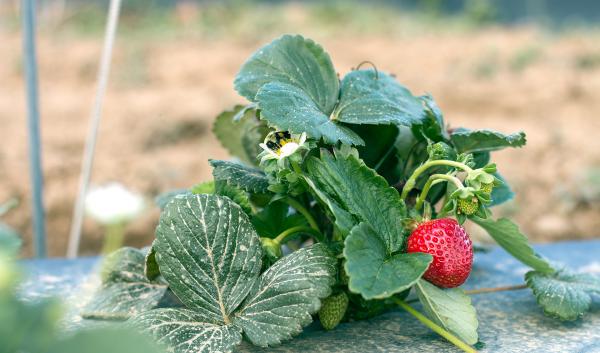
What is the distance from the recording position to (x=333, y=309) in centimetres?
80

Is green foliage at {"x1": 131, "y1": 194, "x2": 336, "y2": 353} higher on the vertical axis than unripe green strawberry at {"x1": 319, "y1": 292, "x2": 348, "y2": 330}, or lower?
higher

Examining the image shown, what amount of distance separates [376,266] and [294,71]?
256 mm

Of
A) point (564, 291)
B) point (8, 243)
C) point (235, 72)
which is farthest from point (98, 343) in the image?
point (235, 72)

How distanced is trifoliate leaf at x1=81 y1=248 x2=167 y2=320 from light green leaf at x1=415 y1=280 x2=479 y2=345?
295mm

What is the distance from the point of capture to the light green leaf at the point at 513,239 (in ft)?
2.74

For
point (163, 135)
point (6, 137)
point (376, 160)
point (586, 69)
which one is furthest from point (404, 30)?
point (376, 160)

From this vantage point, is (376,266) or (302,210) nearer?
(376,266)

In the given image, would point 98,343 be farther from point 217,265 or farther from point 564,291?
point 564,291

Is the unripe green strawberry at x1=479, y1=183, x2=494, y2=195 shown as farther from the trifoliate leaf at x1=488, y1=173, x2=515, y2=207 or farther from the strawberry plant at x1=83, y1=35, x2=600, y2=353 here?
the trifoliate leaf at x1=488, y1=173, x2=515, y2=207

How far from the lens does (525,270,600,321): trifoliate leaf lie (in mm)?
838

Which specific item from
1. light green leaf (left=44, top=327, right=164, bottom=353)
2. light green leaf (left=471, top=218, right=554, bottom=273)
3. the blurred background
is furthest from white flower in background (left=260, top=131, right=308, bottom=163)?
the blurred background

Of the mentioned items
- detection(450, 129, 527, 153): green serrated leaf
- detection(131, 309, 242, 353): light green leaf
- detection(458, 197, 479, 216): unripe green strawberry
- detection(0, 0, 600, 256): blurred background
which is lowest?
detection(131, 309, 242, 353): light green leaf

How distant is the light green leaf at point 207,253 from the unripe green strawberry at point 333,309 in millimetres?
89

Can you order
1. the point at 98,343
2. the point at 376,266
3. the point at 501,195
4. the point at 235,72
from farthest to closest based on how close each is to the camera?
the point at 235,72, the point at 501,195, the point at 376,266, the point at 98,343
